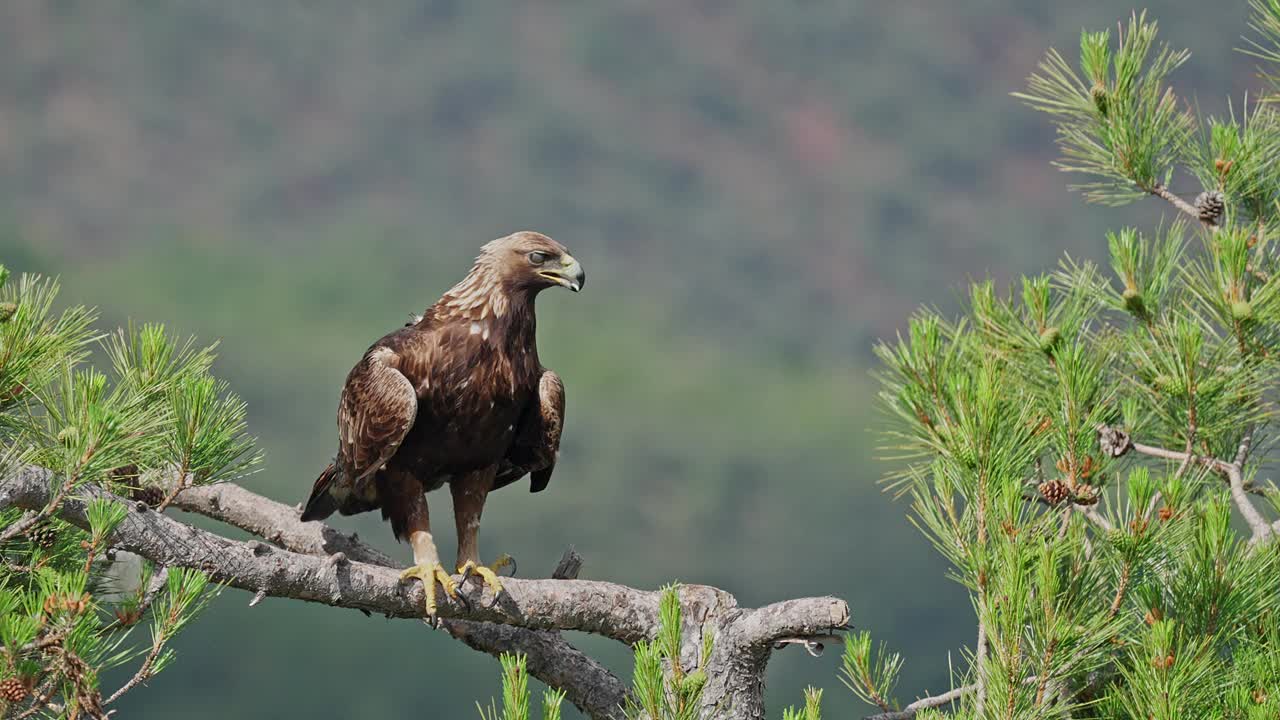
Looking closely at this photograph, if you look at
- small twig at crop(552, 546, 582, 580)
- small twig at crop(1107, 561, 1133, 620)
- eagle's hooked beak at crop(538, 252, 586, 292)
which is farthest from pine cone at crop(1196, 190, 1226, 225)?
small twig at crop(552, 546, 582, 580)

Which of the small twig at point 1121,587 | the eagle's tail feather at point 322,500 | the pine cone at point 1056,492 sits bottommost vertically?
the small twig at point 1121,587

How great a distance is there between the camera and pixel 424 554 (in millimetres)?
4645

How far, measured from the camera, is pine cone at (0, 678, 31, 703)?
287 centimetres

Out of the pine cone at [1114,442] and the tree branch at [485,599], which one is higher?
the pine cone at [1114,442]

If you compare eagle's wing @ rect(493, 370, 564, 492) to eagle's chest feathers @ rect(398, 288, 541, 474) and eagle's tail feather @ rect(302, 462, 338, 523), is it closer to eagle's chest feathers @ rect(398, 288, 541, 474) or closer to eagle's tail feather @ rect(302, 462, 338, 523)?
eagle's chest feathers @ rect(398, 288, 541, 474)

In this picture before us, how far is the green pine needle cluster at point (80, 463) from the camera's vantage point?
2896 mm

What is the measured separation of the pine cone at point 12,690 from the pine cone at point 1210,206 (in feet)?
13.9

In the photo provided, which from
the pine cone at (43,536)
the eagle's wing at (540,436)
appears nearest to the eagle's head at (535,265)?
the eagle's wing at (540,436)

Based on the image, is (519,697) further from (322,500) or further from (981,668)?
(322,500)

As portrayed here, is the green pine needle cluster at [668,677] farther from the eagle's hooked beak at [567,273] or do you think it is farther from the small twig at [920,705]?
the eagle's hooked beak at [567,273]

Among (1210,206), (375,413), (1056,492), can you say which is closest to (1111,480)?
(1056,492)

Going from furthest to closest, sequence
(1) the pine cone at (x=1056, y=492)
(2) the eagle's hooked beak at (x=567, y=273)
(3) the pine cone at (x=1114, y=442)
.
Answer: (2) the eagle's hooked beak at (x=567, y=273) < (3) the pine cone at (x=1114, y=442) < (1) the pine cone at (x=1056, y=492)

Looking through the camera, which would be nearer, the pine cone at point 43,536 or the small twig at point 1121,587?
the small twig at point 1121,587

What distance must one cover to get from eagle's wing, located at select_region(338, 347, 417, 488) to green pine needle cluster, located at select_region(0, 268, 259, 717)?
71 cm
